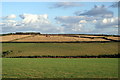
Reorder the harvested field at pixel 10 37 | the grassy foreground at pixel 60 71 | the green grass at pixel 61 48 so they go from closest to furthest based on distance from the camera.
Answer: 1. the grassy foreground at pixel 60 71
2. the green grass at pixel 61 48
3. the harvested field at pixel 10 37

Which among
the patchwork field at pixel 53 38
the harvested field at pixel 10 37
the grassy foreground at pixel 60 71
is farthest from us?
the harvested field at pixel 10 37

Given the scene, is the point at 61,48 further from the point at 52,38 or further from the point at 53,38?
the point at 52,38

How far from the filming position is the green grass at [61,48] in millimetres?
64762

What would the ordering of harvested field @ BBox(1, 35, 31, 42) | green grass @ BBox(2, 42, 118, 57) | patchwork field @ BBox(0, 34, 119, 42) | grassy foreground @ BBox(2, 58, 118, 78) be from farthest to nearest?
harvested field @ BBox(1, 35, 31, 42) < patchwork field @ BBox(0, 34, 119, 42) < green grass @ BBox(2, 42, 118, 57) < grassy foreground @ BBox(2, 58, 118, 78)

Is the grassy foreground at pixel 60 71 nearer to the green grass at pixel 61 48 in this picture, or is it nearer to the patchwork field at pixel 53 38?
the green grass at pixel 61 48

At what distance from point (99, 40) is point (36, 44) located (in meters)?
24.3

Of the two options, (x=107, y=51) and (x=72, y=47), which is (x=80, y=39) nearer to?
(x=72, y=47)

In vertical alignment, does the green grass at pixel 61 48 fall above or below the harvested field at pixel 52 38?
below

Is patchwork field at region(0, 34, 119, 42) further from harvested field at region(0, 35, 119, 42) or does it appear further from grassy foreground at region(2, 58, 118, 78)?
grassy foreground at region(2, 58, 118, 78)

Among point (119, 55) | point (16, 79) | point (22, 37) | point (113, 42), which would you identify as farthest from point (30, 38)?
point (16, 79)

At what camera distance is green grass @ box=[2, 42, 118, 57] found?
64762 mm

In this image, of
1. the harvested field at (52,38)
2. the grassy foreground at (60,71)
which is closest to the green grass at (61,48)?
the harvested field at (52,38)

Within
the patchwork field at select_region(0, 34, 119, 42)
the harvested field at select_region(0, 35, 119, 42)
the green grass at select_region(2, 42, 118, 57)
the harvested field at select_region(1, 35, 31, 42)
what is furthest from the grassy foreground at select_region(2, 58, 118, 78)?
the harvested field at select_region(1, 35, 31, 42)

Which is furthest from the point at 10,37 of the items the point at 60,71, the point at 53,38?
the point at 60,71
